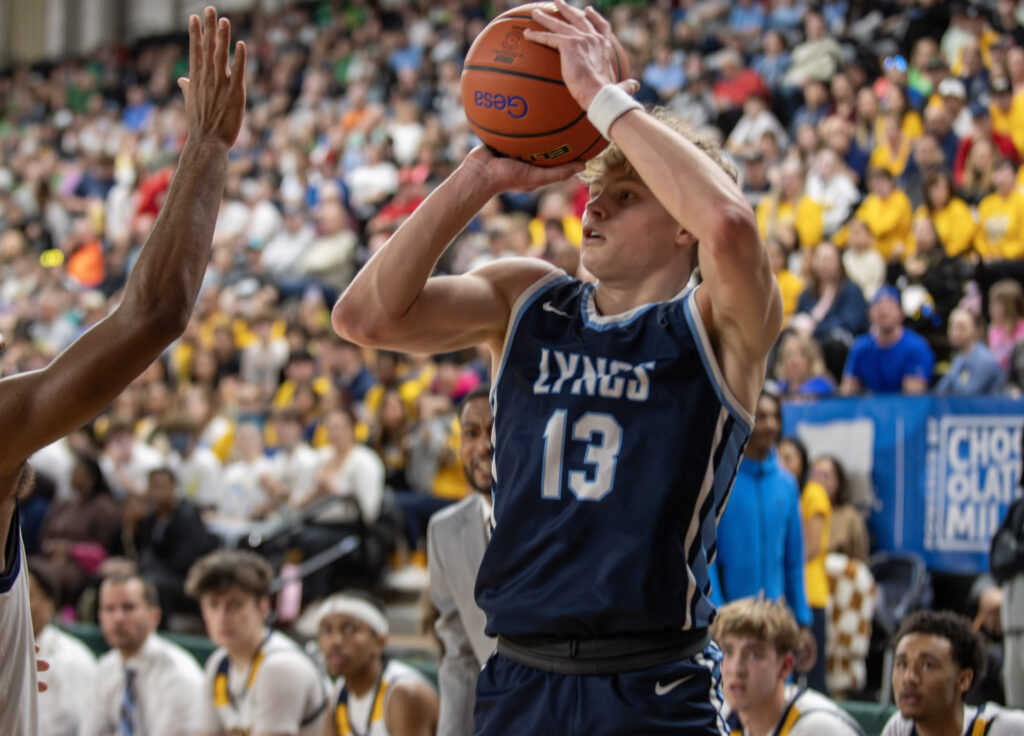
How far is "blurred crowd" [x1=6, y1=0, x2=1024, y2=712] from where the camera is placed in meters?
9.50

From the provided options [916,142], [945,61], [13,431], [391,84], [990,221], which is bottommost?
[13,431]

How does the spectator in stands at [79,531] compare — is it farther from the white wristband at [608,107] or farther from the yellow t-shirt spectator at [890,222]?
the white wristband at [608,107]

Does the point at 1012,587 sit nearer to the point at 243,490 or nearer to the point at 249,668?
the point at 249,668

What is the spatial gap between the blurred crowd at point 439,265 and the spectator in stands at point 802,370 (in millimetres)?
21

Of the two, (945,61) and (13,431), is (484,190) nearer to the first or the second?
(13,431)

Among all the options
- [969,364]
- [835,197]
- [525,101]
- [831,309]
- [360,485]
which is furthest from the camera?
[835,197]

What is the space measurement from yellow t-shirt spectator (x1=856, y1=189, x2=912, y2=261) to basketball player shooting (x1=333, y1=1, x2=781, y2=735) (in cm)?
842

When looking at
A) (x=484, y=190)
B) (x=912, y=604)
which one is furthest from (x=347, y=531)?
(x=484, y=190)

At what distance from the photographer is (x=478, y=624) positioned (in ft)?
13.2

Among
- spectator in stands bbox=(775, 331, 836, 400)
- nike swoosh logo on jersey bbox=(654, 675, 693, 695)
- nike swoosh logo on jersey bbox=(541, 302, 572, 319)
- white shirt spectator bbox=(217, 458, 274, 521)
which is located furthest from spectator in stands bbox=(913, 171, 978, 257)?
nike swoosh logo on jersey bbox=(654, 675, 693, 695)

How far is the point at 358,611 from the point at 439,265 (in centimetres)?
758

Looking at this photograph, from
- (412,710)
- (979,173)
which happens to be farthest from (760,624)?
(979,173)

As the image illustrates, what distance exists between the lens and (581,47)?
273 centimetres

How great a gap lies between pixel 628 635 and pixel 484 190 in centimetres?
102
